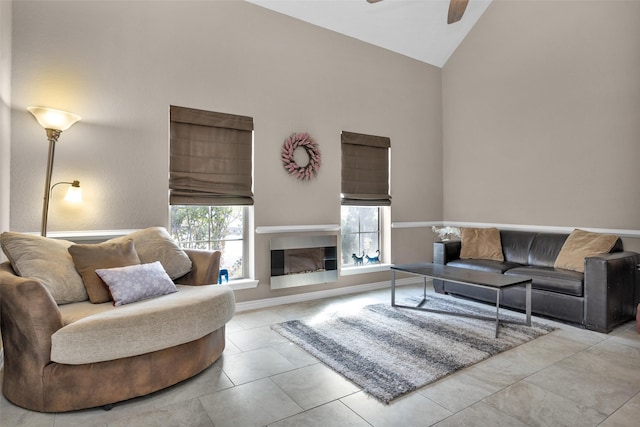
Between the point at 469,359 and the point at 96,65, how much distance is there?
155 inches

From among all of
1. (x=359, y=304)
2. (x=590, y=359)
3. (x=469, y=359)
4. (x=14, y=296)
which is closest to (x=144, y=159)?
(x=14, y=296)

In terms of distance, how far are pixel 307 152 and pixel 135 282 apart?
97.7 inches

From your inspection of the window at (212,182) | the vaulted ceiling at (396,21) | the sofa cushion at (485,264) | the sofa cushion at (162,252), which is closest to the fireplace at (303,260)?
the window at (212,182)

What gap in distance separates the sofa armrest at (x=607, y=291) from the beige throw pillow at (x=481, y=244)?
4.13 feet

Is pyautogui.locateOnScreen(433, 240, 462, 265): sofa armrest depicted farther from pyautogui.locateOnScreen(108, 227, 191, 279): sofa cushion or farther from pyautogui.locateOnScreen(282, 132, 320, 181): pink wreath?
pyautogui.locateOnScreen(108, 227, 191, 279): sofa cushion

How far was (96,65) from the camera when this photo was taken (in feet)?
10.5

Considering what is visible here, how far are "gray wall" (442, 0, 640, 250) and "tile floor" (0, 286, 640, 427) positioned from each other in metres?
1.96

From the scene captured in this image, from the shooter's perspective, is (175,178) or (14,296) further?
(175,178)

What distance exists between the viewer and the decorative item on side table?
16.4 feet

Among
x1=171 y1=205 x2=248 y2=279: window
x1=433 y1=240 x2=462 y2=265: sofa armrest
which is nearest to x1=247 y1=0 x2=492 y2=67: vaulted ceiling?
x1=171 y1=205 x2=248 y2=279: window

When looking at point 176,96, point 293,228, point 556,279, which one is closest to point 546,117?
point 556,279

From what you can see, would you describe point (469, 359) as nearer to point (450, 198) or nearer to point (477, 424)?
point (477, 424)

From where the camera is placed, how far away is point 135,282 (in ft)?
8.12

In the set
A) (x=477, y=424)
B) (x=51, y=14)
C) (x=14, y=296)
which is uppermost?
(x=51, y=14)
